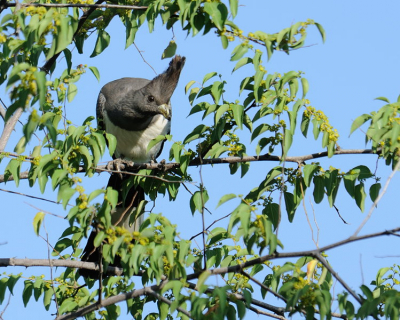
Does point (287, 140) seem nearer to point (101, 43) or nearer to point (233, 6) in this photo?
point (233, 6)

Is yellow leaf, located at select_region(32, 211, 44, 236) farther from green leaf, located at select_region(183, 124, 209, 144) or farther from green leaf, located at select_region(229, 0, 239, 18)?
green leaf, located at select_region(229, 0, 239, 18)

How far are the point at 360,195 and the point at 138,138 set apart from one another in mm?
3153

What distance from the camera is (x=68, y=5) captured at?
3588 millimetres

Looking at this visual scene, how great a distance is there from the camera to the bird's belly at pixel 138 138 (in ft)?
21.2

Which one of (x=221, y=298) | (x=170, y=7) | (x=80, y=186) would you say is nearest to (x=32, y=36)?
(x=80, y=186)

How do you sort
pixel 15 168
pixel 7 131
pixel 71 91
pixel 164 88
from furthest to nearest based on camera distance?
1. pixel 164 88
2. pixel 7 131
3. pixel 71 91
4. pixel 15 168

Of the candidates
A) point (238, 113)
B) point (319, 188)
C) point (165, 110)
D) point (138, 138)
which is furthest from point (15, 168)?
point (138, 138)

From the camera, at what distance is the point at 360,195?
3.80 meters

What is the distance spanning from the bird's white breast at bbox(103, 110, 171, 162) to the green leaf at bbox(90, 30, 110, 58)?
6.94ft

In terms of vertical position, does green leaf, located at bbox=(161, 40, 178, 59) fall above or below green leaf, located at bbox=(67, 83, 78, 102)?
above

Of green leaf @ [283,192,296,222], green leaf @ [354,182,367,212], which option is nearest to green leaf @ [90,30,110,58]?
green leaf @ [283,192,296,222]

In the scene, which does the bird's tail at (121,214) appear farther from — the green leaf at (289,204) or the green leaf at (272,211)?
the green leaf at (289,204)

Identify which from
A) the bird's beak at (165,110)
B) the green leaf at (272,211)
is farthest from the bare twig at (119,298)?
the bird's beak at (165,110)

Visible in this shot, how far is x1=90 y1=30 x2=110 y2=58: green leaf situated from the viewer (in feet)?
14.2
